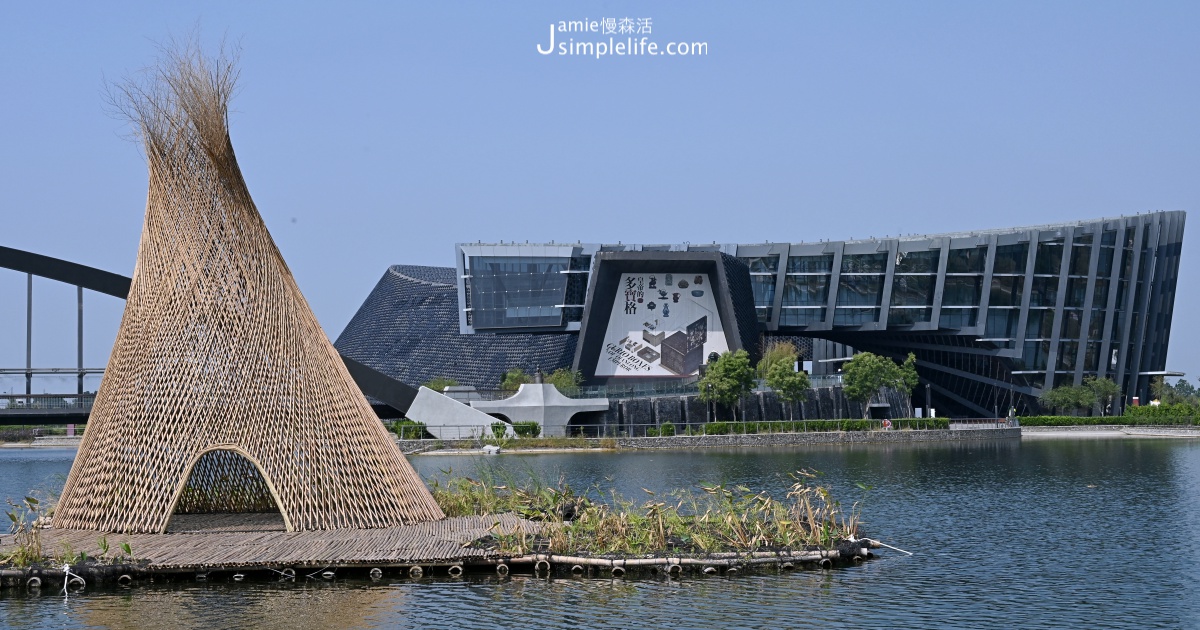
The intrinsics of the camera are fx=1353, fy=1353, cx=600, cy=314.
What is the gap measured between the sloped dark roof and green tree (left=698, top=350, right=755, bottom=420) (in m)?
19.6

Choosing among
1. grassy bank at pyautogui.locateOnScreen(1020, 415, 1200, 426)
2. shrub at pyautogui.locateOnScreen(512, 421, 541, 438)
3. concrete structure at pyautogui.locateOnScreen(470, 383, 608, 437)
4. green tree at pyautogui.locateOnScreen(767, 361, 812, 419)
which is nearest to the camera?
shrub at pyautogui.locateOnScreen(512, 421, 541, 438)

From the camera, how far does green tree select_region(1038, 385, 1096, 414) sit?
80062mm

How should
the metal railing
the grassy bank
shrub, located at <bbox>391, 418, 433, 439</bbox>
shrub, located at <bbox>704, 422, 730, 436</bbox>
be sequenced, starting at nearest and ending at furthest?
1. shrub, located at <bbox>391, 418, 433, 439</bbox>
2. the metal railing
3. shrub, located at <bbox>704, 422, 730, 436</bbox>
4. the grassy bank

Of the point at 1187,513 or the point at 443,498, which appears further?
the point at 1187,513

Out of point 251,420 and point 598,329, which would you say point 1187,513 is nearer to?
point 251,420

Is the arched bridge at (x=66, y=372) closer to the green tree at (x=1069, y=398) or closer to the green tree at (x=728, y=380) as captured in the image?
the green tree at (x=728, y=380)

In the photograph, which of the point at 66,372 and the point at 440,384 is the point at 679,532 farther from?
the point at 440,384

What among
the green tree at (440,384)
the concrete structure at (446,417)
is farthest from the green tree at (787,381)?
the green tree at (440,384)

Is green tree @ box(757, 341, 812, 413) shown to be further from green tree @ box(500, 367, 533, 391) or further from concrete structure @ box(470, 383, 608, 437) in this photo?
green tree @ box(500, 367, 533, 391)

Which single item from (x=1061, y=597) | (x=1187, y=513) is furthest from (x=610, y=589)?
(x=1187, y=513)

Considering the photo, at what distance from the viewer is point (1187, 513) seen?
2867 cm

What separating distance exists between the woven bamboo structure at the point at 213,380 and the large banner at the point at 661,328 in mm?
60220

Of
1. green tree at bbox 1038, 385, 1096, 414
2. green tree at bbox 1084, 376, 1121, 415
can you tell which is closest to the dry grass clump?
green tree at bbox 1038, 385, 1096, 414

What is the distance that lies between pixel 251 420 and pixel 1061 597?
40.0 ft
